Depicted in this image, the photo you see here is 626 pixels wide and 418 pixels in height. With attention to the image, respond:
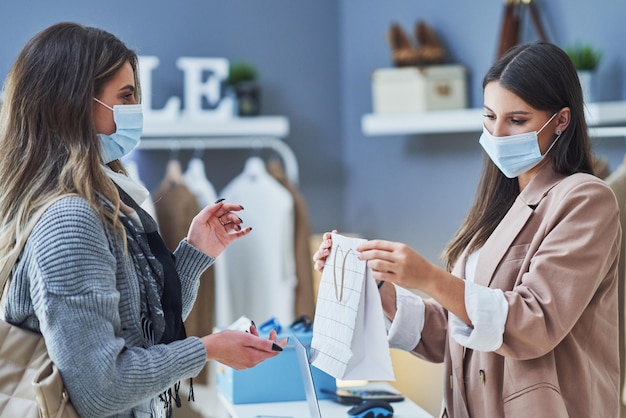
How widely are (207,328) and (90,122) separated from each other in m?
2.19

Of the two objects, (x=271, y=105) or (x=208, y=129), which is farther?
(x=271, y=105)

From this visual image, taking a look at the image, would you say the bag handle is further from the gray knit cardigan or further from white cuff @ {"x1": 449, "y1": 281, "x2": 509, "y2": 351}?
white cuff @ {"x1": 449, "y1": 281, "x2": 509, "y2": 351}

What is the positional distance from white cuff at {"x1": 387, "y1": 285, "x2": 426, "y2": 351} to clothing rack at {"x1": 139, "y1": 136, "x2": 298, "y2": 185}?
2.15 m

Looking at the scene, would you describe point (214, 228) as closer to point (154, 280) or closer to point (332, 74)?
point (154, 280)

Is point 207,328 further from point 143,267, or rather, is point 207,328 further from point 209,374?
point 143,267

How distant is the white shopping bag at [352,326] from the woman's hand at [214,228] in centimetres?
29

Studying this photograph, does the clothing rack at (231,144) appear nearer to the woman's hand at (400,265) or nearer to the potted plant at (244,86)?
the potted plant at (244,86)

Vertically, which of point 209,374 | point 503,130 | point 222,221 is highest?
point 503,130

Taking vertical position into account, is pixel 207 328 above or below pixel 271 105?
below

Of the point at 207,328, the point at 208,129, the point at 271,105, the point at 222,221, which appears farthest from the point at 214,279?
the point at 222,221

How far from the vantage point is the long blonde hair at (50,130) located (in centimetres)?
160

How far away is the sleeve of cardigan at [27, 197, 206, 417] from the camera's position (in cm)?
149

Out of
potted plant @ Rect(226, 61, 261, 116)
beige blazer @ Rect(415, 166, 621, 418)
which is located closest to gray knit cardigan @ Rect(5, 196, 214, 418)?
beige blazer @ Rect(415, 166, 621, 418)

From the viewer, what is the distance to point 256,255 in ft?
13.0
